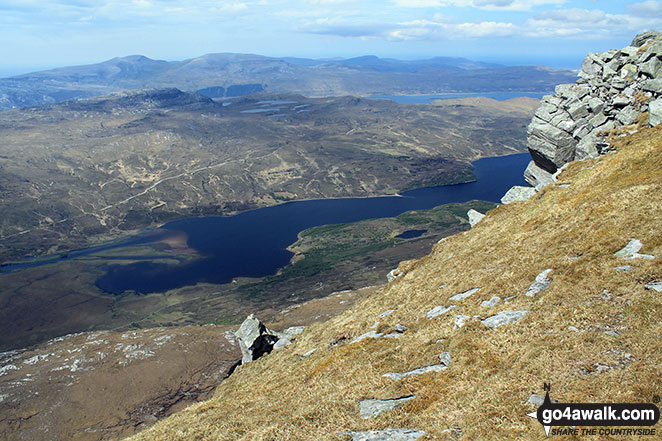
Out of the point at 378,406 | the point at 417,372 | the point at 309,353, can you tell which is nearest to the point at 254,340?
the point at 309,353

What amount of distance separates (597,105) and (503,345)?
53887 mm

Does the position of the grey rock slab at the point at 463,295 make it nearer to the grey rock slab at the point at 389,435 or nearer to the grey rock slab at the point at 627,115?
the grey rock slab at the point at 389,435

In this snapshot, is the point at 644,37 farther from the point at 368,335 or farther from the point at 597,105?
the point at 368,335

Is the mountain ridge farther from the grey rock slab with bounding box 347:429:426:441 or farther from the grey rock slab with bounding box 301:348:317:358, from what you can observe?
the grey rock slab with bounding box 301:348:317:358

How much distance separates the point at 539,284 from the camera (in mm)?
29266

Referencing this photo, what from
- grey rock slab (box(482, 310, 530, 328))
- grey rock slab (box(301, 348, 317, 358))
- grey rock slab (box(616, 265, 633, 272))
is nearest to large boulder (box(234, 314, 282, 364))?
grey rock slab (box(301, 348, 317, 358))

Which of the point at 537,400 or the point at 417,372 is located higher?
the point at 537,400

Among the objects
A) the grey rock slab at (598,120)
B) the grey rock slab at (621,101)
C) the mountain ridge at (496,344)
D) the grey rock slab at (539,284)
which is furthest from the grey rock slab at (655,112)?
the grey rock slab at (539,284)

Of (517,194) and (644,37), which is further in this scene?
(517,194)

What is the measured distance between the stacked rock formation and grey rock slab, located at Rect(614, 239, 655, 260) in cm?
3105

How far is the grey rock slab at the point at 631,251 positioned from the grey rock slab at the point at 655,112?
3091cm

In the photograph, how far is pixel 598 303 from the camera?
23344mm

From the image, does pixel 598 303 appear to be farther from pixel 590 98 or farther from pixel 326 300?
pixel 326 300

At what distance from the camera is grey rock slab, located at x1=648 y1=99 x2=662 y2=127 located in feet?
160
